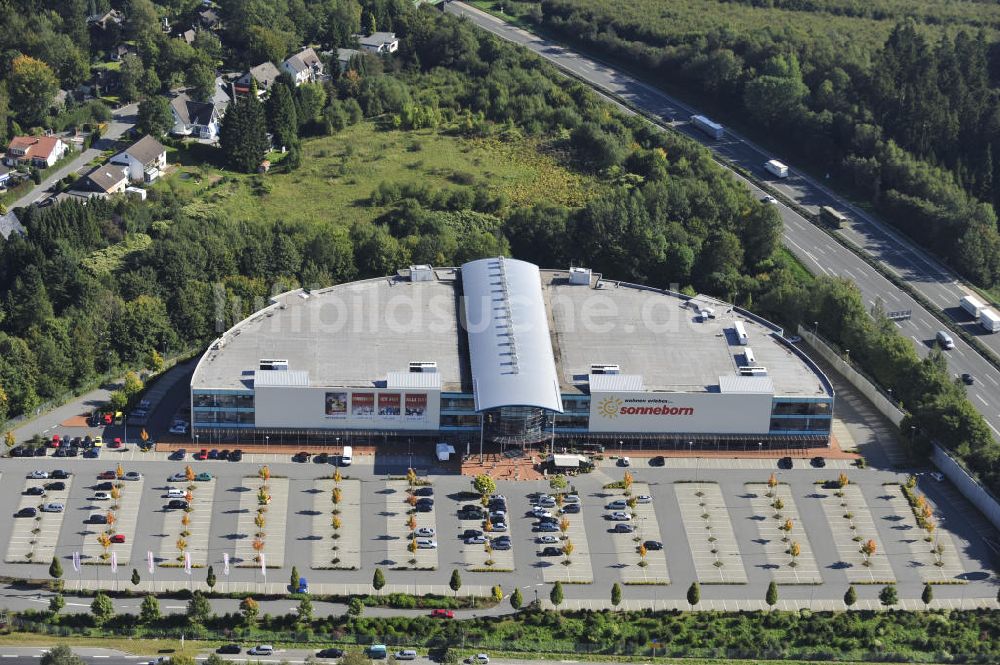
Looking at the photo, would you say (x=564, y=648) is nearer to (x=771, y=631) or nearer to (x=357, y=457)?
(x=771, y=631)

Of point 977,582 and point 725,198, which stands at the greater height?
point 725,198

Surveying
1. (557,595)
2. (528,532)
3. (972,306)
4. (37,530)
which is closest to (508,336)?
(528,532)

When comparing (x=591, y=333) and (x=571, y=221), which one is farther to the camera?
(x=571, y=221)

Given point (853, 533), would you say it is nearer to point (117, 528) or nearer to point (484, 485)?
point (484, 485)

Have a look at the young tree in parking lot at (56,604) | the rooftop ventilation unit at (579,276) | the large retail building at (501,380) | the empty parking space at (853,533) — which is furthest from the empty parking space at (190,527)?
the empty parking space at (853,533)

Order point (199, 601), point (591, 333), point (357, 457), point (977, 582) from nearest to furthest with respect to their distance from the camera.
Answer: point (199, 601)
point (977, 582)
point (357, 457)
point (591, 333)

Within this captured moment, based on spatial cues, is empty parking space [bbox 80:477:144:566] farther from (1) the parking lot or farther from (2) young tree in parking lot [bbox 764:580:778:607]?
(2) young tree in parking lot [bbox 764:580:778:607]

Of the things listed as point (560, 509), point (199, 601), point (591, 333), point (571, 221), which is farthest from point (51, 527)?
point (571, 221)
